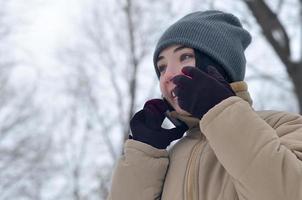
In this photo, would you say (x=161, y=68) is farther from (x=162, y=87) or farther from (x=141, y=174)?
(x=141, y=174)

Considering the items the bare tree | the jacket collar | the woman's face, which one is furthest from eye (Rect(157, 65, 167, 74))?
the bare tree

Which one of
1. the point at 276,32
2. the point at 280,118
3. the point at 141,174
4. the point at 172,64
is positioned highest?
the point at 172,64

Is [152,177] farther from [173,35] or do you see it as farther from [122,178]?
[173,35]

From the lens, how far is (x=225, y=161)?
129cm

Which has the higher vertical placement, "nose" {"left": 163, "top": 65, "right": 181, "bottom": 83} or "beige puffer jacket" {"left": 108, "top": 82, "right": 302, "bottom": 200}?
"nose" {"left": 163, "top": 65, "right": 181, "bottom": 83}

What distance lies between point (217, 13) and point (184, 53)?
224 millimetres

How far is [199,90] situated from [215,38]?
0.29 metres

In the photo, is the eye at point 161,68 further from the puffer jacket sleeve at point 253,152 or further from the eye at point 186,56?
the puffer jacket sleeve at point 253,152

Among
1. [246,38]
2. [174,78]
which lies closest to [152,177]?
[174,78]

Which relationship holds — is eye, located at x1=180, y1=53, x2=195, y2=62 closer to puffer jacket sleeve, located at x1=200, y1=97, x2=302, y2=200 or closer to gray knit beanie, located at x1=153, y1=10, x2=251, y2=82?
gray knit beanie, located at x1=153, y1=10, x2=251, y2=82

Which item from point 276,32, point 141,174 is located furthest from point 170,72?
point 276,32

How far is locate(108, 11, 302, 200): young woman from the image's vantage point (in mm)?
1252

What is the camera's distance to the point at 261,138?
4.16 feet

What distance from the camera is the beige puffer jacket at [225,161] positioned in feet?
4.06
